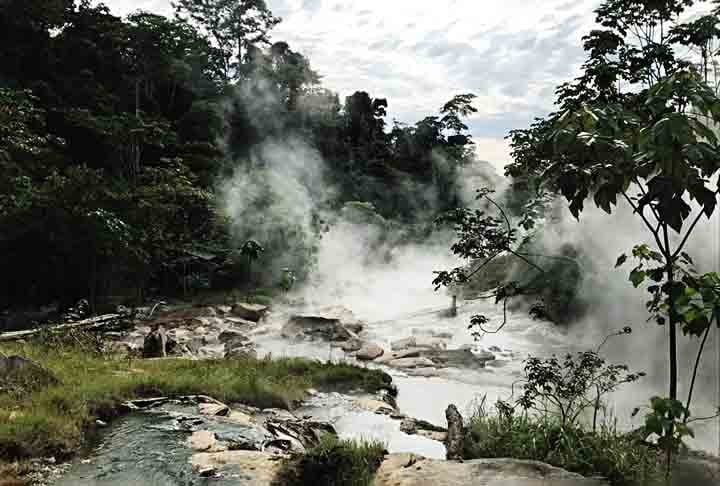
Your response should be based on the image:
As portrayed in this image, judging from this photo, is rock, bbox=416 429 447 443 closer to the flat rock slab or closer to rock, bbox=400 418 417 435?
rock, bbox=400 418 417 435

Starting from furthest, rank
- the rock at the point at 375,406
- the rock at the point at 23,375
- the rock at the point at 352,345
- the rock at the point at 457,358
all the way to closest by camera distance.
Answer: the rock at the point at 352,345 < the rock at the point at 457,358 < the rock at the point at 375,406 < the rock at the point at 23,375

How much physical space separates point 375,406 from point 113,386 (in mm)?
3290

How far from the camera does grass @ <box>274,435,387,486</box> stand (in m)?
4.04

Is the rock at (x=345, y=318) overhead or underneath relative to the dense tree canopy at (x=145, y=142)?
underneath

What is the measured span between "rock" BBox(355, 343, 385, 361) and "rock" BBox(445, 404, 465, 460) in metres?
5.90

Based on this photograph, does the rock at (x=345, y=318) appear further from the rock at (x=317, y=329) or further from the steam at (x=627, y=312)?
the steam at (x=627, y=312)

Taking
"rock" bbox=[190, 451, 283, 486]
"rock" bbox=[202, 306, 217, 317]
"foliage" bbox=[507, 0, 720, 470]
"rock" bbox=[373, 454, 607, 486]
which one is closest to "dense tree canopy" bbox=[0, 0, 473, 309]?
"rock" bbox=[202, 306, 217, 317]

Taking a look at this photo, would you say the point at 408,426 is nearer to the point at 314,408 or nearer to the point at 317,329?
the point at 314,408

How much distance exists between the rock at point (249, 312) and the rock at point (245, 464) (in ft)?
34.0

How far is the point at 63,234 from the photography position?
13.9 metres

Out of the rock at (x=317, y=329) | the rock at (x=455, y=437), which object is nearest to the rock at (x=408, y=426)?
the rock at (x=455, y=437)

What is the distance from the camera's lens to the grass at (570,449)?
12.6 ft

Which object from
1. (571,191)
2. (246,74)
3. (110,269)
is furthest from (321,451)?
(246,74)

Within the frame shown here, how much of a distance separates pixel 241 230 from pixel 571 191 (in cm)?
1823
